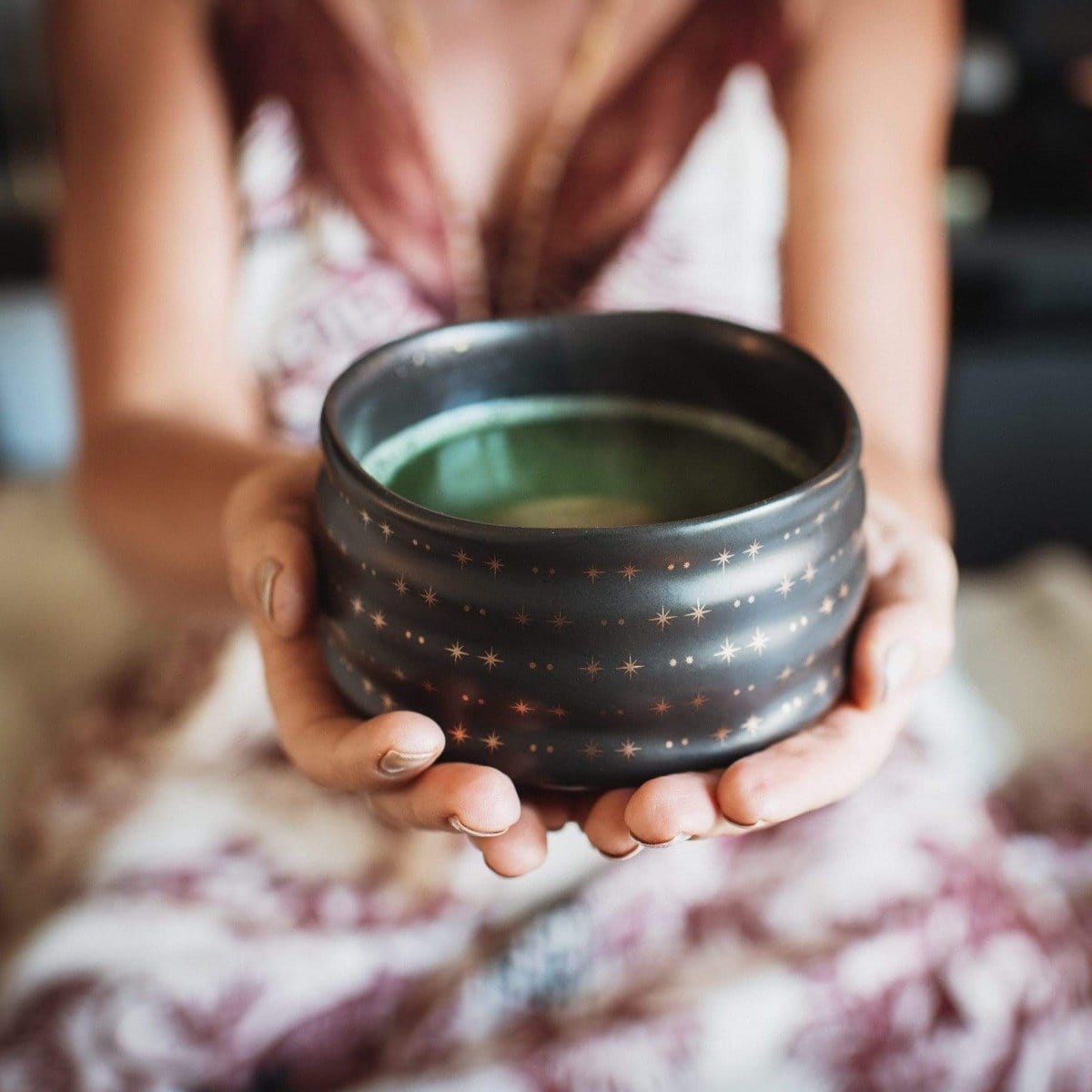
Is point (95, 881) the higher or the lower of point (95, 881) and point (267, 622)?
the lower

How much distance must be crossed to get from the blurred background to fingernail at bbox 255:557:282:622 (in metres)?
0.87

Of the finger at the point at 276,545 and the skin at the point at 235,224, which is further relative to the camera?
the skin at the point at 235,224

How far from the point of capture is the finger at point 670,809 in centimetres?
38

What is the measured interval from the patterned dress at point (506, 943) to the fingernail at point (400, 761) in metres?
0.30

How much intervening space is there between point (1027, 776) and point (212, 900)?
667 mm

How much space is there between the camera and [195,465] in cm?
78

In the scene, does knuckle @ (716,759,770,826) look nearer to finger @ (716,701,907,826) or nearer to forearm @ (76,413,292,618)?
finger @ (716,701,907,826)

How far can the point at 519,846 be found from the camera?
16.3 inches

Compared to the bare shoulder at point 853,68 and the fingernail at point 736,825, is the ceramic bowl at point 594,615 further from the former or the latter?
the bare shoulder at point 853,68

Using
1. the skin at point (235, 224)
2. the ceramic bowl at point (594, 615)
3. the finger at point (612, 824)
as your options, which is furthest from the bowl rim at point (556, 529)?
the skin at point (235, 224)

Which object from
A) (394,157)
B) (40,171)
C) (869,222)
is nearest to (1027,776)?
(869,222)

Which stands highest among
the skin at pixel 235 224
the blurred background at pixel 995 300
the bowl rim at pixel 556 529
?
the bowl rim at pixel 556 529

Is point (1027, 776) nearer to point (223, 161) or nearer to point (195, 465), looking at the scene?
point (195, 465)

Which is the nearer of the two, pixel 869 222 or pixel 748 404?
pixel 748 404
